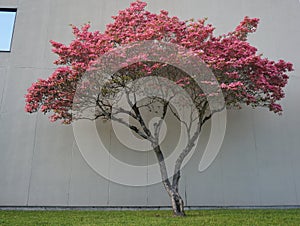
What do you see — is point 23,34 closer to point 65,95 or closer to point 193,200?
point 65,95

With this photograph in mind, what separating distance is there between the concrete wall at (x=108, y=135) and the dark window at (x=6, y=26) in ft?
0.53

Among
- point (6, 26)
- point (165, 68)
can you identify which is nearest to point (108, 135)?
point (165, 68)

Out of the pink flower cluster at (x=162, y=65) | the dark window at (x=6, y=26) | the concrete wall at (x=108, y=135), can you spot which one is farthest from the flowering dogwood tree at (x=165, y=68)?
the dark window at (x=6, y=26)

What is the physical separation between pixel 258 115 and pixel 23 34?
538 cm

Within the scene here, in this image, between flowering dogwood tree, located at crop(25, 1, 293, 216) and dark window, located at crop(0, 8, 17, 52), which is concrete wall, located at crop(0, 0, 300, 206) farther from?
flowering dogwood tree, located at crop(25, 1, 293, 216)

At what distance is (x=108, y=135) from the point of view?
5738 mm

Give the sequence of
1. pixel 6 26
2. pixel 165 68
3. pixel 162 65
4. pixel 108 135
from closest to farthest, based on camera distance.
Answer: pixel 162 65
pixel 165 68
pixel 108 135
pixel 6 26

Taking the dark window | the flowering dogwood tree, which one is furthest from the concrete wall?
the flowering dogwood tree

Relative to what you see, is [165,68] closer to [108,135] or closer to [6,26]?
[108,135]

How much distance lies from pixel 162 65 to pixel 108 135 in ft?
6.92

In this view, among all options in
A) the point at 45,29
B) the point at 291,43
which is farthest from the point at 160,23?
the point at 291,43

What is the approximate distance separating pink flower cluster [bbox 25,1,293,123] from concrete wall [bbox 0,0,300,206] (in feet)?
3.98

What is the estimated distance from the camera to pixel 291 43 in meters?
6.59

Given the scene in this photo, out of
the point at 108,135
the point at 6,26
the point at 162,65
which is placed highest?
→ the point at 6,26
